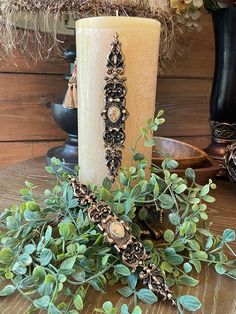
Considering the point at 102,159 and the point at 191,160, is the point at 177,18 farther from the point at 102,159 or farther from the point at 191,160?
the point at 102,159

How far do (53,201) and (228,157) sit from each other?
0.32m

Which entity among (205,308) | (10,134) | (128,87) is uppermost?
(128,87)

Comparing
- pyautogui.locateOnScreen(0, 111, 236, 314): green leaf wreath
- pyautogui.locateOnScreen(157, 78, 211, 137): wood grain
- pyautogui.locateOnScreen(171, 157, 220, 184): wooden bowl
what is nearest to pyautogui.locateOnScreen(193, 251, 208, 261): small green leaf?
pyautogui.locateOnScreen(0, 111, 236, 314): green leaf wreath

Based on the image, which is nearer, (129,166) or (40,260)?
(40,260)

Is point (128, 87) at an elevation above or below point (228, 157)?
above

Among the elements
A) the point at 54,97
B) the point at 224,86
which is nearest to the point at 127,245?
the point at 224,86

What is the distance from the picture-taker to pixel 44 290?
0.31 m

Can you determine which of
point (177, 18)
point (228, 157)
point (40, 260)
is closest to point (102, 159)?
point (40, 260)

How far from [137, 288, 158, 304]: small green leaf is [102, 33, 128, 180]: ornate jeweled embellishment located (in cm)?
15

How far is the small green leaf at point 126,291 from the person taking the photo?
35cm

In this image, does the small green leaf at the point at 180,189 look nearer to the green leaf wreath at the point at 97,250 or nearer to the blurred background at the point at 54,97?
the green leaf wreath at the point at 97,250

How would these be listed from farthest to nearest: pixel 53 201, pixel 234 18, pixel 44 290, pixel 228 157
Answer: pixel 234 18, pixel 228 157, pixel 53 201, pixel 44 290

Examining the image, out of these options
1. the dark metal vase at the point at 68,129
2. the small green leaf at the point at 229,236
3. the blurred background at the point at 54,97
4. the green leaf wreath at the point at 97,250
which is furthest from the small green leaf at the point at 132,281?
the blurred background at the point at 54,97

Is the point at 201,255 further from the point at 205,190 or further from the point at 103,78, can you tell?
the point at 103,78
